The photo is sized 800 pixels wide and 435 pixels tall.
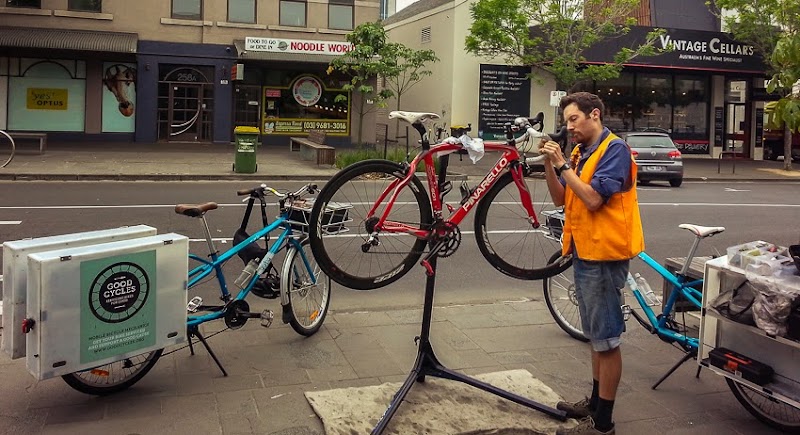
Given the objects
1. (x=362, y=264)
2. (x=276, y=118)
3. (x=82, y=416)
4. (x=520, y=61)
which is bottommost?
(x=82, y=416)

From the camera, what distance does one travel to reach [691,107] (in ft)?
108

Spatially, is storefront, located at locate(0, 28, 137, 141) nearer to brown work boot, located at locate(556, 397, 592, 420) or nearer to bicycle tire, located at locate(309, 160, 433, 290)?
bicycle tire, located at locate(309, 160, 433, 290)

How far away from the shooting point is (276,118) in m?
30.3

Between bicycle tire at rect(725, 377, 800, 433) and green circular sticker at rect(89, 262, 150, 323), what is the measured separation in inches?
141

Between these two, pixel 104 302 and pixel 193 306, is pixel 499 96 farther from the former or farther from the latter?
pixel 104 302

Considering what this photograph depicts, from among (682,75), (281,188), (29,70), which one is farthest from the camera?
(682,75)

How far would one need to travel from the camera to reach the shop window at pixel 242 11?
28.8 metres

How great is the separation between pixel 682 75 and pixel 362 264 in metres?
31.9

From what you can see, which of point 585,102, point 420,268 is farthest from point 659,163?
point 585,102

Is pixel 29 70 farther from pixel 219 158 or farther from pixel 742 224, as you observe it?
pixel 742 224

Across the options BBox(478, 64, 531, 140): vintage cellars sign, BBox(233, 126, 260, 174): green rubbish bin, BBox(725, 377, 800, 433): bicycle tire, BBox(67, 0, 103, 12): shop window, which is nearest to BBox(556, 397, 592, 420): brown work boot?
BBox(725, 377, 800, 433): bicycle tire

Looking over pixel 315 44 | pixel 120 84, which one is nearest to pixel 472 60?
pixel 315 44

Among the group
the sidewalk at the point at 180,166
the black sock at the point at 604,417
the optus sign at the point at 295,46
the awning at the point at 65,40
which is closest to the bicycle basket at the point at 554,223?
the black sock at the point at 604,417

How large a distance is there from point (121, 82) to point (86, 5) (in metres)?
3.01
